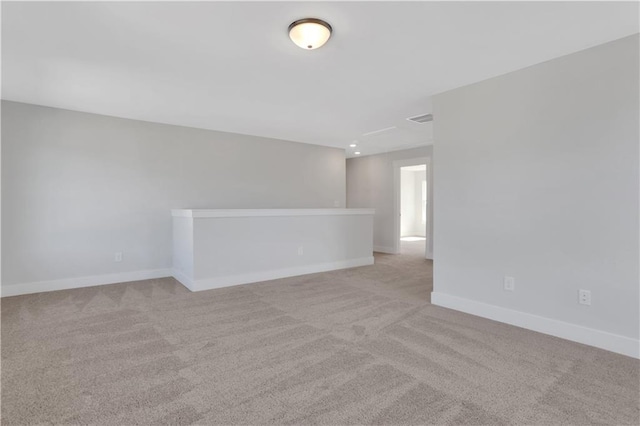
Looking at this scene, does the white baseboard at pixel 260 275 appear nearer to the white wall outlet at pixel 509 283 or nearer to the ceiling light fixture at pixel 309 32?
the white wall outlet at pixel 509 283

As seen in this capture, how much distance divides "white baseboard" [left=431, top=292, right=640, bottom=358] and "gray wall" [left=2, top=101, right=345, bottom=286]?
385 cm

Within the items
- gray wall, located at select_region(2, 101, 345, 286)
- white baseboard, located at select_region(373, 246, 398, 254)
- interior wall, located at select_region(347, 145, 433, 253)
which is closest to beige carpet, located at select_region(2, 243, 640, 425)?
gray wall, located at select_region(2, 101, 345, 286)

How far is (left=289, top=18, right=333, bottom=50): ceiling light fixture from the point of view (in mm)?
2141

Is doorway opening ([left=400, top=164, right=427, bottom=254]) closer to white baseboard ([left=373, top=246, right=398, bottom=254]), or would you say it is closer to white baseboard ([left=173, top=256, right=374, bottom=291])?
white baseboard ([left=373, top=246, right=398, bottom=254])

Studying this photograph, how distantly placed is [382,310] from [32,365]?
287 cm

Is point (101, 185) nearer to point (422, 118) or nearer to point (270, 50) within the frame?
point (270, 50)

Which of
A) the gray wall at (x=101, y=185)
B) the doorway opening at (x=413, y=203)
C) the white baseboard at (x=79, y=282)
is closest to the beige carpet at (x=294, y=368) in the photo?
the white baseboard at (x=79, y=282)

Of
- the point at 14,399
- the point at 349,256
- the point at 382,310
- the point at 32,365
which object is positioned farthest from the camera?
the point at 349,256

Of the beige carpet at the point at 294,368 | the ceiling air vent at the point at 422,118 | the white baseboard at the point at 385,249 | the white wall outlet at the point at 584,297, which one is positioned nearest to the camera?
the beige carpet at the point at 294,368

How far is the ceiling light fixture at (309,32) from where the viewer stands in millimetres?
2141

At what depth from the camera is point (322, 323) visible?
291cm

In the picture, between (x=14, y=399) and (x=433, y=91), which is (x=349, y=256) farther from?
(x=14, y=399)

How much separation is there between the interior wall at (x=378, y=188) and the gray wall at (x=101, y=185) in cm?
315

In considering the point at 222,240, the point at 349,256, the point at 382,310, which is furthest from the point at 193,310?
the point at 349,256
